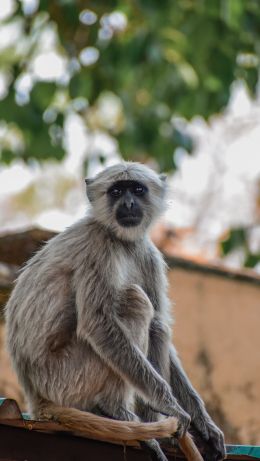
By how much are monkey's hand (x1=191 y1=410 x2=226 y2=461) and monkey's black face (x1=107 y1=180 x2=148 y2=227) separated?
999mm

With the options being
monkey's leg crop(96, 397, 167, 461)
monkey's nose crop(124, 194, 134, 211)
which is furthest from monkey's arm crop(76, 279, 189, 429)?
monkey's nose crop(124, 194, 134, 211)

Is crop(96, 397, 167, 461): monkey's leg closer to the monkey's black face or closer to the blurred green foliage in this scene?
the monkey's black face

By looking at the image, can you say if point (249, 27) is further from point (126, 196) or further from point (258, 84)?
point (126, 196)

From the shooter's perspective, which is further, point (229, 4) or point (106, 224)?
point (229, 4)

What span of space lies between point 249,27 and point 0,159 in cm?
391

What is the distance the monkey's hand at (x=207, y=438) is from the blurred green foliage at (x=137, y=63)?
498 cm

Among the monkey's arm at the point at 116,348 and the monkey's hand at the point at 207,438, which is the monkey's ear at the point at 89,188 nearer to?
the monkey's arm at the point at 116,348

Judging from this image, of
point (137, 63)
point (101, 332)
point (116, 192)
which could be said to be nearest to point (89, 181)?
point (116, 192)

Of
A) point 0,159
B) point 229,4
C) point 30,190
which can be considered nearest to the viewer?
point 229,4

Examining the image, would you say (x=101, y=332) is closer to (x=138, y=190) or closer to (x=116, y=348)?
(x=116, y=348)

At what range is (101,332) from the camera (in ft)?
16.7

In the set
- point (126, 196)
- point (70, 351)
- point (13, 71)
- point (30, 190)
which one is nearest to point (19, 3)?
point (13, 71)

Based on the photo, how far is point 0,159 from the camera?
42.4 ft

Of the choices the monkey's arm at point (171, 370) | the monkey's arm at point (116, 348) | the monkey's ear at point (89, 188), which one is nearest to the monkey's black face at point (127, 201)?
the monkey's ear at point (89, 188)
